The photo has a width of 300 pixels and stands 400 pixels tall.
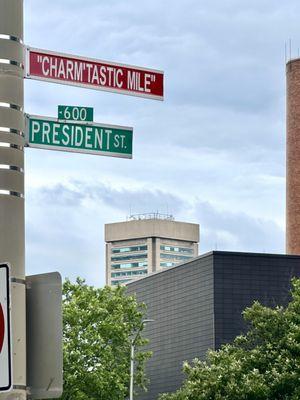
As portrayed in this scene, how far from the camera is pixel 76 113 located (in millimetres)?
11156

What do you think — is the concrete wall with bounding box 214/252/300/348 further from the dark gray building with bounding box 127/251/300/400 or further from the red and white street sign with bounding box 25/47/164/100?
the red and white street sign with bounding box 25/47/164/100

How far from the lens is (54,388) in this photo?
1005 centimetres

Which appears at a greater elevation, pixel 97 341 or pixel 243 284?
pixel 243 284

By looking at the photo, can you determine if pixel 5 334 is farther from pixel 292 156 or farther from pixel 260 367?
Result: pixel 292 156

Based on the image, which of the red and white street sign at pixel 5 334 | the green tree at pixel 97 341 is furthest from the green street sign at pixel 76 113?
the green tree at pixel 97 341

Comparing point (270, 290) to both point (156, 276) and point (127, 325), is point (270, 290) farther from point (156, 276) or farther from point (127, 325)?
point (127, 325)

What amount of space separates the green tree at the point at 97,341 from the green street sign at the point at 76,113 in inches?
2548

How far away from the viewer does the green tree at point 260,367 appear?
5984 cm

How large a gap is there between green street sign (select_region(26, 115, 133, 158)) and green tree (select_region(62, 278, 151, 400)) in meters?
64.7

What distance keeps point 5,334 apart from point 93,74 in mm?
2964

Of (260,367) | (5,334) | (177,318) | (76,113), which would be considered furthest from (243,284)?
(5,334)

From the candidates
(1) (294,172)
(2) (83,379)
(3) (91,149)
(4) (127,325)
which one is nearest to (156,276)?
(1) (294,172)

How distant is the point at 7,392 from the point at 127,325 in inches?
2920

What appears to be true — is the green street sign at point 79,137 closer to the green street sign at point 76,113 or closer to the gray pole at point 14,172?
the green street sign at point 76,113
